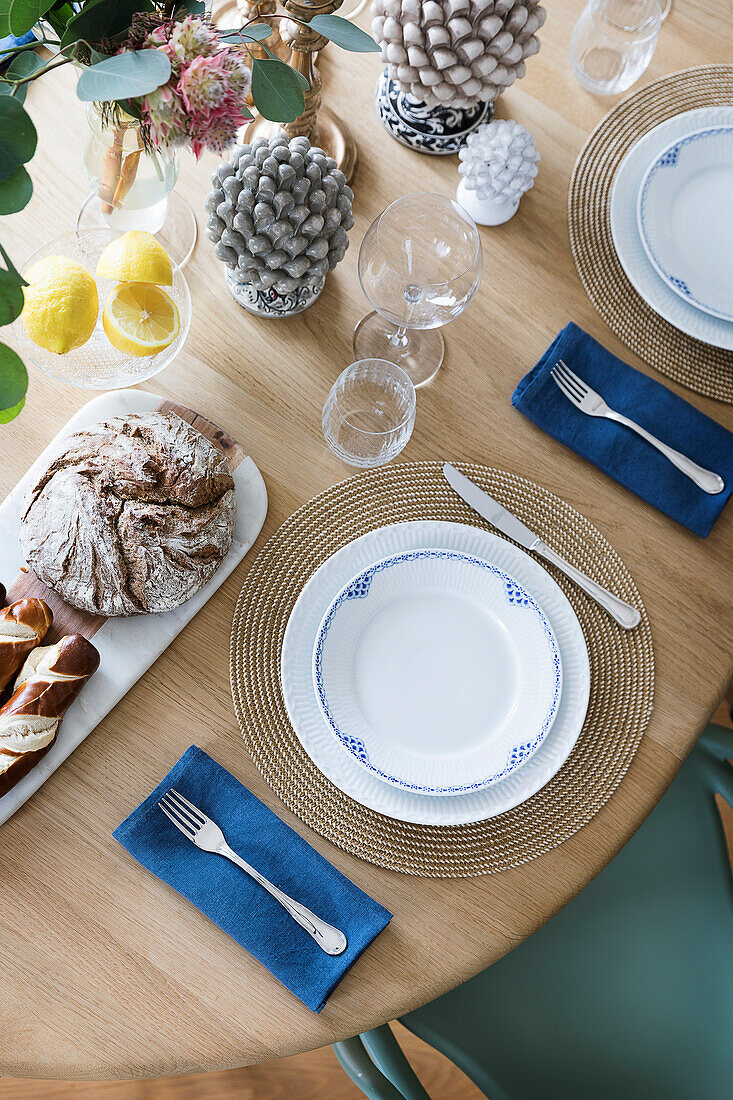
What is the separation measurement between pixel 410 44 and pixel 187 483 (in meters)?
0.53

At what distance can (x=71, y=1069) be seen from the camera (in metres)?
0.84

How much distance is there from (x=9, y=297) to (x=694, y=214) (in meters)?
0.86

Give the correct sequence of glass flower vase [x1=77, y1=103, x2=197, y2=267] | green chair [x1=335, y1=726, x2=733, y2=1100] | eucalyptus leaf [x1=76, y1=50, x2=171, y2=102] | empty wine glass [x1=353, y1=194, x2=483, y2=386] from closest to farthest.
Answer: eucalyptus leaf [x1=76, y1=50, x2=171, y2=102], glass flower vase [x1=77, y1=103, x2=197, y2=267], empty wine glass [x1=353, y1=194, x2=483, y2=386], green chair [x1=335, y1=726, x2=733, y2=1100]

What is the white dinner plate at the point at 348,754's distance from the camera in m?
0.90

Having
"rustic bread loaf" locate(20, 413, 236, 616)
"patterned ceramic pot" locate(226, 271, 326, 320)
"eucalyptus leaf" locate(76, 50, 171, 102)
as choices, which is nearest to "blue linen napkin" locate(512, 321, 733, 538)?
"patterned ceramic pot" locate(226, 271, 326, 320)

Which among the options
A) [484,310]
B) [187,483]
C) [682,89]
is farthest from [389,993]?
[682,89]

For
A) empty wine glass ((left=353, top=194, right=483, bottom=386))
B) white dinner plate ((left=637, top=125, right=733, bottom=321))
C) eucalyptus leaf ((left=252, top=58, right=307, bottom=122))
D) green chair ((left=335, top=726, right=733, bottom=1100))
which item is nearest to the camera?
eucalyptus leaf ((left=252, top=58, right=307, bottom=122))

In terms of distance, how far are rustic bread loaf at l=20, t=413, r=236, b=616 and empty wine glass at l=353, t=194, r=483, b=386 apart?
27cm

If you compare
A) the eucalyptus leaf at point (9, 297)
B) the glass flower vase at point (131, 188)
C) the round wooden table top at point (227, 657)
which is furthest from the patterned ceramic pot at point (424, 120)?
the eucalyptus leaf at point (9, 297)

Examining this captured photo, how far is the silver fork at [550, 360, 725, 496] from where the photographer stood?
1.00 metres

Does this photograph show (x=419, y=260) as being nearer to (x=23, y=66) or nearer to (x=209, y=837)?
(x=23, y=66)

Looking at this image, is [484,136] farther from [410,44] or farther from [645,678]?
[645,678]

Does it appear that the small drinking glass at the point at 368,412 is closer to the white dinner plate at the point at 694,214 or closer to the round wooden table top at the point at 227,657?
the round wooden table top at the point at 227,657

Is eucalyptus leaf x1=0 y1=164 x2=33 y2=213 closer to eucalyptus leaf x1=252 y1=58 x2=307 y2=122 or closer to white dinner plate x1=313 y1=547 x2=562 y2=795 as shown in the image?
eucalyptus leaf x1=252 y1=58 x2=307 y2=122
